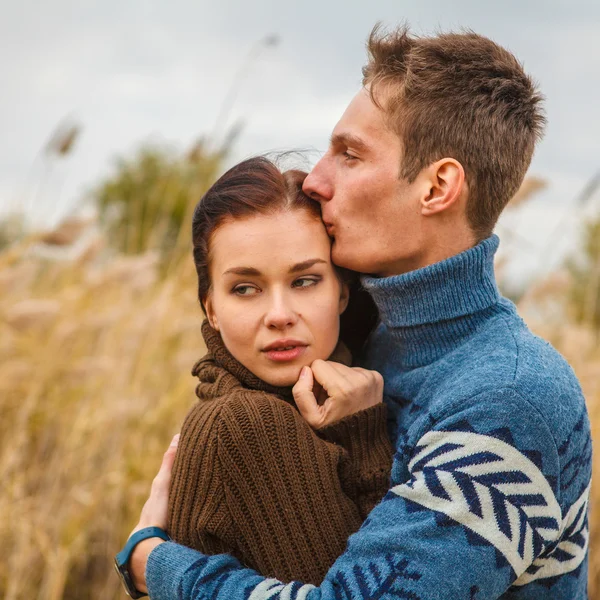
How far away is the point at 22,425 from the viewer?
3.20 metres

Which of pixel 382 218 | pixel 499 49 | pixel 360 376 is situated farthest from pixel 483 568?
pixel 499 49

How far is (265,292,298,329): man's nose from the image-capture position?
1812 mm

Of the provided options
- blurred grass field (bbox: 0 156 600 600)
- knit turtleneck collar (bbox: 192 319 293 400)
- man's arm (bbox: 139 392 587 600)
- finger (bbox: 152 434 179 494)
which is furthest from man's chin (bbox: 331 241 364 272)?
blurred grass field (bbox: 0 156 600 600)

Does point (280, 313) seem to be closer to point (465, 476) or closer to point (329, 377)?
point (329, 377)

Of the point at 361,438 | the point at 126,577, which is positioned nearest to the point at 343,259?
the point at 361,438

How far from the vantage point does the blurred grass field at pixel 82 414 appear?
3.01 m

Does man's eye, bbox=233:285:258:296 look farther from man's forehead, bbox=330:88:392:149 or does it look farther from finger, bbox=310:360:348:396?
man's forehead, bbox=330:88:392:149

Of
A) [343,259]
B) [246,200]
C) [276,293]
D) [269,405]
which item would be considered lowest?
[269,405]

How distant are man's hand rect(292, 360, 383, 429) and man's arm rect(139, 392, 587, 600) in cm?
22

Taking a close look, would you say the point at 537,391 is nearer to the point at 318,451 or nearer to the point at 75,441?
the point at 318,451

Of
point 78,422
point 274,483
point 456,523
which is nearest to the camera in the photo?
point 456,523

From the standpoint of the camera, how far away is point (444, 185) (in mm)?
1827

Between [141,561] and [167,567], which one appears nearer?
[167,567]

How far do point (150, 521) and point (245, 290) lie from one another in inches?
22.8
